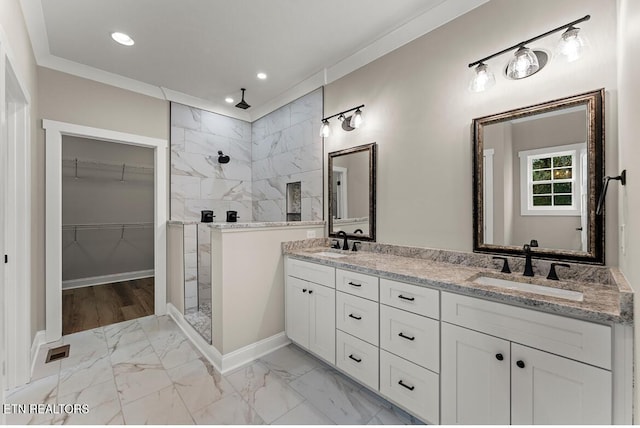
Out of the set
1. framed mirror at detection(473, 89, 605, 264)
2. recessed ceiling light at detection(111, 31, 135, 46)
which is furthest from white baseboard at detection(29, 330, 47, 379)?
framed mirror at detection(473, 89, 605, 264)

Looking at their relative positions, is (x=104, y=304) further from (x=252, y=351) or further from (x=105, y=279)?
(x=252, y=351)

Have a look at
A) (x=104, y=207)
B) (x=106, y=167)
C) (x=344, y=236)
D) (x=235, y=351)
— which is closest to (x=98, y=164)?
(x=106, y=167)

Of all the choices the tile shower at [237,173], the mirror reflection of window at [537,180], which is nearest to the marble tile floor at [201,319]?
the tile shower at [237,173]

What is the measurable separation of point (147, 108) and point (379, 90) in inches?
107

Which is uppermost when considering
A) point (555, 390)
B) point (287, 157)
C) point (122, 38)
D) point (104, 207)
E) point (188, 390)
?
point (122, 38)

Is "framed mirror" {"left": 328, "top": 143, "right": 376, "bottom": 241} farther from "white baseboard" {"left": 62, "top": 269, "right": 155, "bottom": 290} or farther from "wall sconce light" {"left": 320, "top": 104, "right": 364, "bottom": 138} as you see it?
"white baseboard" {"left": 62, "top": 269, "right": 155, "bottom": 290}

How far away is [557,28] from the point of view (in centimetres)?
151

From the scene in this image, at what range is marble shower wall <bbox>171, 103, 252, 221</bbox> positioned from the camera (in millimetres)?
3416

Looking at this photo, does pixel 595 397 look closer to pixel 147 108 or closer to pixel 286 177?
pixel 286 177

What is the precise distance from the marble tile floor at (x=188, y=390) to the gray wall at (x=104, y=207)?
99.3 inches

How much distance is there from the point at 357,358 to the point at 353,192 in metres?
1.46

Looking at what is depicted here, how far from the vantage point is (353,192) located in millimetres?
2686

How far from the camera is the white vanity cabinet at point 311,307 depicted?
2.09m

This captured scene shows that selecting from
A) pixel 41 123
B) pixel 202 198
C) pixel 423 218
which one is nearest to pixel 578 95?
pixel 423 218
